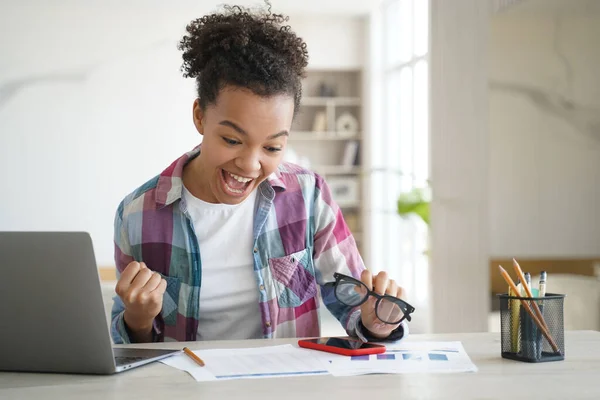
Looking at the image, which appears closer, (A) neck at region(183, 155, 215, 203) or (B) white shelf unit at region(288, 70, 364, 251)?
(A) neck at region(183, 155, 215, 203)

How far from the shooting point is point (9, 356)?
4.22 ft

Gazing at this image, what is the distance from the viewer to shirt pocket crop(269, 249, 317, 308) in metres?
1.84

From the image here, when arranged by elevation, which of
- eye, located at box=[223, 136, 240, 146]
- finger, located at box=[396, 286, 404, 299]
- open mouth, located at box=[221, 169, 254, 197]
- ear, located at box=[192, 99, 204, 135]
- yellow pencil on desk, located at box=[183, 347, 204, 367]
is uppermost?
ear, located at box=[192, 99, 204, 135]

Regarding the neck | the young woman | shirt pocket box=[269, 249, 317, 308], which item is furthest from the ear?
shirt pocket box=[269, 249, 317, 308]

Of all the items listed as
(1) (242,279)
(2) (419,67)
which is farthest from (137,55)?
(1) (242,279)

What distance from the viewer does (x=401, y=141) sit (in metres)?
7.52

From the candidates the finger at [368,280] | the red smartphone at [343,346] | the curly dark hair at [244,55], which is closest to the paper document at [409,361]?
the red smartphone at [343,346]

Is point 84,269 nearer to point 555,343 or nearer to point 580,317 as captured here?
point 555,343

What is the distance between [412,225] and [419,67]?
139 cm

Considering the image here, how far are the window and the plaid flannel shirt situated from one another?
178 inches

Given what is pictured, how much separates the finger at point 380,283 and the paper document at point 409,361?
0.11 meters

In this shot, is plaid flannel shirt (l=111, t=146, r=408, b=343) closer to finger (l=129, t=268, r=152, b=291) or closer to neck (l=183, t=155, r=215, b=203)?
neck (l=183, t=155, r=215, b=203)

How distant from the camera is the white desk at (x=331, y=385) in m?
1.15

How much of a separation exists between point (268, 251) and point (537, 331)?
2.22 feet
